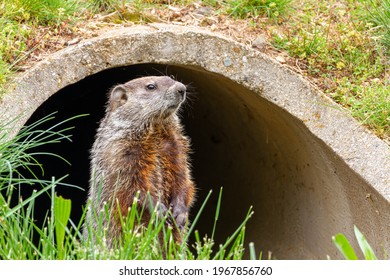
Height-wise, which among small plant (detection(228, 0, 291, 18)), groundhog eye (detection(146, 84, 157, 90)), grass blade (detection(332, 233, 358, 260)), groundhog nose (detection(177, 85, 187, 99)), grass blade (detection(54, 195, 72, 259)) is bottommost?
grass blade (detection(54, 195, 72, 259))

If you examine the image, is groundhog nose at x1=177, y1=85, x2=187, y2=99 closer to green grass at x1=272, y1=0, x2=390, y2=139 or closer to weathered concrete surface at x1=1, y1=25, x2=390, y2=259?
weathered concrete surface at x1=1, y1=25, x2=390, y2=259

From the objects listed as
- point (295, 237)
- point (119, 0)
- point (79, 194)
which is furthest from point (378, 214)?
point (79, 194)

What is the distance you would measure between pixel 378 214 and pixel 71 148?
13.6 feet

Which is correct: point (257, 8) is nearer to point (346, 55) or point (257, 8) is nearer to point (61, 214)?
point (346, 55)

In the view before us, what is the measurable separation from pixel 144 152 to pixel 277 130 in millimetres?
1753

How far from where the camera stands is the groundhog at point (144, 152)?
16.9 feet

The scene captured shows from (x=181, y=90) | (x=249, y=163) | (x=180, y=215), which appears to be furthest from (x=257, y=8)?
(x=249, y=163)

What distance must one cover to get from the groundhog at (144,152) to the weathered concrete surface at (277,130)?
299 millimetres

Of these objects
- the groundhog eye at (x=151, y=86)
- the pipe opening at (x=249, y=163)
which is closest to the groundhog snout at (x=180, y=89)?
the groundhog eye at (x=151, y=86)

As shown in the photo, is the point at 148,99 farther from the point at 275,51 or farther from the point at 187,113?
the point at 187,113

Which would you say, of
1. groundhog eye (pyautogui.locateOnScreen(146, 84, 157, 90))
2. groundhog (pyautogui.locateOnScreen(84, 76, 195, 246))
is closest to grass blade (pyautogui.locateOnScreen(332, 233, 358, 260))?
groundhog (pyautogui.locateOnScreen(84, 76, 195, 246))

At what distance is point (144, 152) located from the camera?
5273 millimetres

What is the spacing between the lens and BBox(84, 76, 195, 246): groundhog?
16.9 ft

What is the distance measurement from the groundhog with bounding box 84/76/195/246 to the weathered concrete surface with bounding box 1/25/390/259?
30cm
